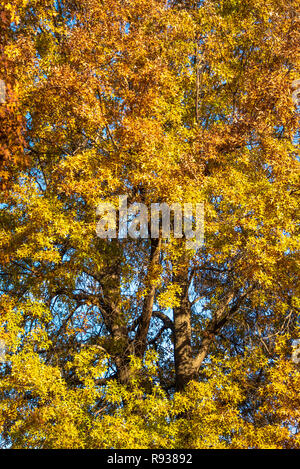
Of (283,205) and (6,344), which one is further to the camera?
(283,205)

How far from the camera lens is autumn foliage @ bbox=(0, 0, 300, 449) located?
8.66 meters

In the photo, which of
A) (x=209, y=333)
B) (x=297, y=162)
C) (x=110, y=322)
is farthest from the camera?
(x=209, y=333)

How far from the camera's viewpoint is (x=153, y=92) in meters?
10.3

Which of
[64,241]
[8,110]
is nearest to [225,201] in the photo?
[64,241]

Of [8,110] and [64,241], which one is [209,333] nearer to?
[64,241]

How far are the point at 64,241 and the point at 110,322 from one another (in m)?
2.02

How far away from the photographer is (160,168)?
30.4ft

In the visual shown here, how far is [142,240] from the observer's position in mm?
10719

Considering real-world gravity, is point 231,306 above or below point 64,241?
below

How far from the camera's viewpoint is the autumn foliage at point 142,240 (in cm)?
866

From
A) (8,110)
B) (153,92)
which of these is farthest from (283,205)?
(8,110)
